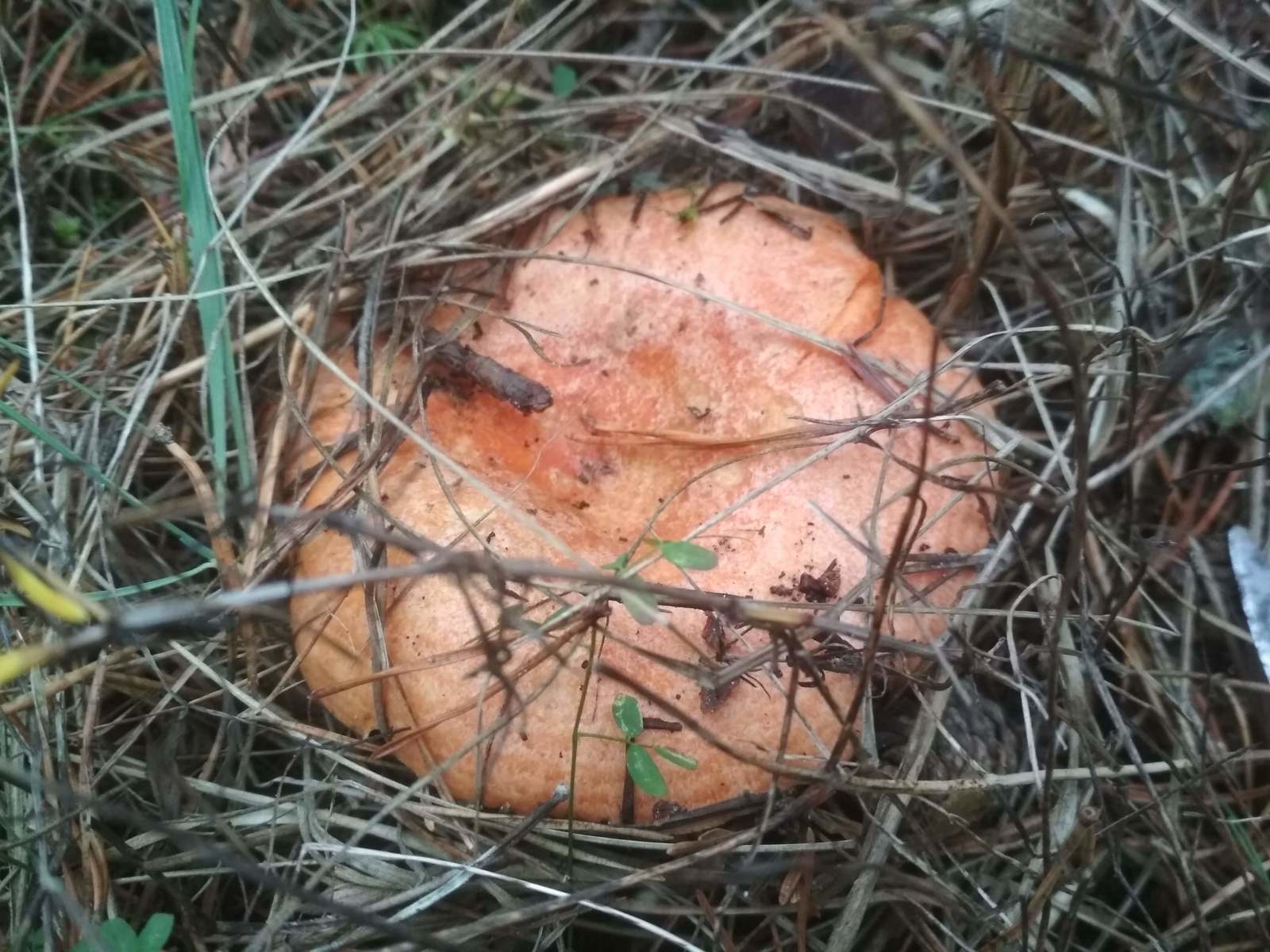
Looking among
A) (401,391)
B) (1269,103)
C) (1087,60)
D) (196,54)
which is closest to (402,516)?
(401,391)

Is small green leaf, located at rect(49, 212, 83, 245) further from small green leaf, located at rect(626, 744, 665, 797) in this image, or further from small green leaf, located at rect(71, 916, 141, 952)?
small green leaf, located at rect(626, 744, 665, 797)

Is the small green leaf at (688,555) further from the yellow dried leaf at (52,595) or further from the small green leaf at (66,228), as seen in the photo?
the small green leaf at (66,228)

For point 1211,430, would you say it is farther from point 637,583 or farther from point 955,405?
point 637,583

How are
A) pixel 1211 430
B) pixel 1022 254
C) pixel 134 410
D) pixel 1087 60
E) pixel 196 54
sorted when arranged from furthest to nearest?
pixel 196 54 → pixel 1087 60 → pixel 1211 430 → pixel 134 410 → pixel 1022 254

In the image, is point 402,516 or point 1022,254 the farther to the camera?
point 402,516

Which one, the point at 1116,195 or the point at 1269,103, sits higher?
the point at 1269,103

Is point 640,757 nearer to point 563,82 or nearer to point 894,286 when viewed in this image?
point 894,286

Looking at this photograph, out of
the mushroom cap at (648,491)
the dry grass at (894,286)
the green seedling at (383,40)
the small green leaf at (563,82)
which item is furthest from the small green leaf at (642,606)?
the green seedling at (383,40)
